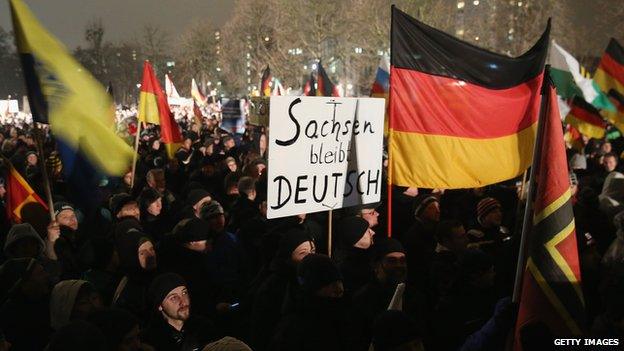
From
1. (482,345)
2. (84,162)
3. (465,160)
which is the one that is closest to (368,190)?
(465,160)

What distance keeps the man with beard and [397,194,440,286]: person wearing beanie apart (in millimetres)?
931

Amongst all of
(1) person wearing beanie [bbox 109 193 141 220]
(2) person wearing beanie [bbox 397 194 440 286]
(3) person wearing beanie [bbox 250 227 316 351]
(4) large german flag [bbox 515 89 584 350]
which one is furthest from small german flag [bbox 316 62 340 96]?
(4) large german flag [bbox 515 89 584 350]

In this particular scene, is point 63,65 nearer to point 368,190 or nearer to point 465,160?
point 368,190

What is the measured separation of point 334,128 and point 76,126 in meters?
A: 2.71

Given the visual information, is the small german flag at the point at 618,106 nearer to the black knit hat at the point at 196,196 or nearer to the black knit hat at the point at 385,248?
the black knit hat at the point at 196,196

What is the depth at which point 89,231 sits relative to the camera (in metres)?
6.30

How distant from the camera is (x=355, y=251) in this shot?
4.93m

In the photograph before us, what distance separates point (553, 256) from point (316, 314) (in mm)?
1334

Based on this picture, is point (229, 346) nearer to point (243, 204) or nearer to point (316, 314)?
point (316, 314)

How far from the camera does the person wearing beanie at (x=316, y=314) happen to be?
3350 millimetres

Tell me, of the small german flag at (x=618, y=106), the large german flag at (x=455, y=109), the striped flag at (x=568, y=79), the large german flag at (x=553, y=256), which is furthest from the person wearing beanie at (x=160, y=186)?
the striped flag at (x=568, y=79)

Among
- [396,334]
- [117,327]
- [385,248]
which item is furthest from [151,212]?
[396,334]

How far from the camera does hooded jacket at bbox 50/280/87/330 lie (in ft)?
12.2

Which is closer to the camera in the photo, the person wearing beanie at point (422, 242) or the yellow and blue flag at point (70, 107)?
Result: the person wearing beanie at point (422, 242)
